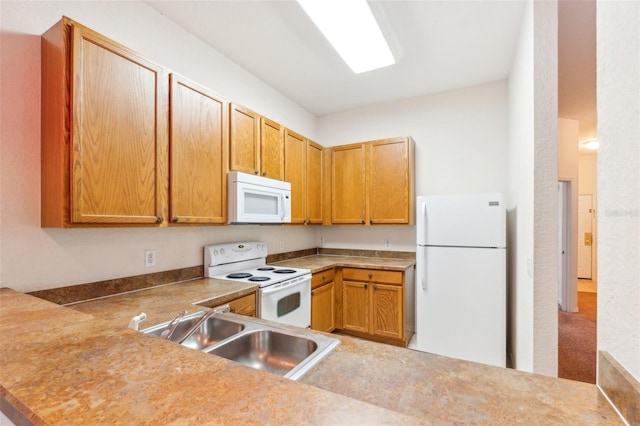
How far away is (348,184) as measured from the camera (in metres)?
3.58

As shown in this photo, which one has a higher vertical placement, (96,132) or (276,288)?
(96,132)

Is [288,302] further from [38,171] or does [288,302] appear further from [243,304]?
[38,171]

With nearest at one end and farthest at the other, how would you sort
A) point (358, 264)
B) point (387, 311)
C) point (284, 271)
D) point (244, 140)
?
point (244, 140)
point (284, 271)
point (387, 311)
point (358, 264)

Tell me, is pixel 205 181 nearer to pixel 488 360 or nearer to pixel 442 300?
pixel 442 300

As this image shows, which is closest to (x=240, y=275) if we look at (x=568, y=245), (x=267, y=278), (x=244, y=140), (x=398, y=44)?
(x=267, y=278)

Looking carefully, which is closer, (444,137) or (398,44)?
(398,44)

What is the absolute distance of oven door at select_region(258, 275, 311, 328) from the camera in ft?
7.05

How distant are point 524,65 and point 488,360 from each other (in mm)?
2329

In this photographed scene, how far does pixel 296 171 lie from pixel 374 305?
166cm

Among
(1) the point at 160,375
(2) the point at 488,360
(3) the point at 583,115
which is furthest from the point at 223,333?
(3) the point at 583,115

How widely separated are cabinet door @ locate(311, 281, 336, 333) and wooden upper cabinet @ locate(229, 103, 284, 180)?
1233 mm

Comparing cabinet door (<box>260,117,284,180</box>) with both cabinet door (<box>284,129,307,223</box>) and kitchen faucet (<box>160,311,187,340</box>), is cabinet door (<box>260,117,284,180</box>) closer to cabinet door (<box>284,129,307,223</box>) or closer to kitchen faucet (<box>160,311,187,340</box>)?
cabinet door (<box>284,129,307,223</box>)

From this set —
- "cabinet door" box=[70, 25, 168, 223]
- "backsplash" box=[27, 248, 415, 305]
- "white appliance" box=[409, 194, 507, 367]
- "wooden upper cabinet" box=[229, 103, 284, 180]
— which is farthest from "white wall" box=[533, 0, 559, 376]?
"backsplash" box=[27, 248, 415, 305]

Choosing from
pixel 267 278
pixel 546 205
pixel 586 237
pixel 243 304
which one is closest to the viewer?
pixel 546 205
